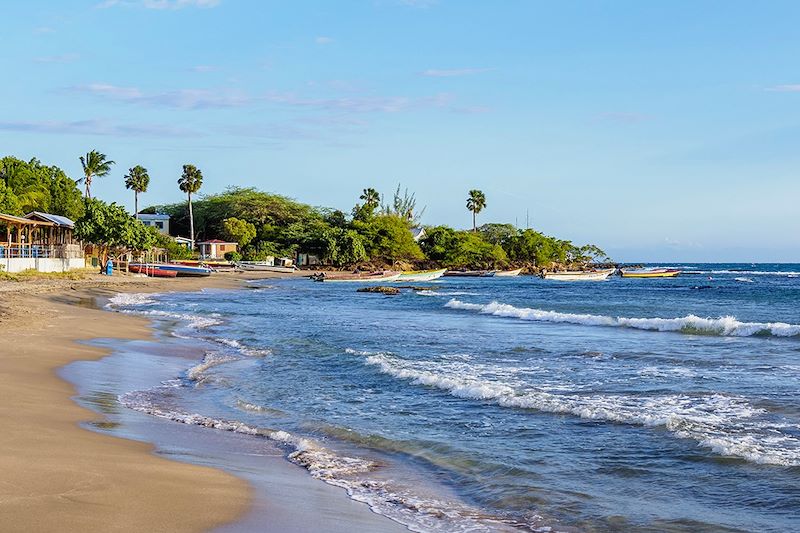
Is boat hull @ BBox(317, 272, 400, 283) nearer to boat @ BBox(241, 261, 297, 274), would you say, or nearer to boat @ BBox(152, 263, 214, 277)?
boat @ BBox(241, 261, 297, 274)

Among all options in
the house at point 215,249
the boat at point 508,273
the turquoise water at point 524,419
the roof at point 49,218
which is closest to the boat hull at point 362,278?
the house at point 215,249

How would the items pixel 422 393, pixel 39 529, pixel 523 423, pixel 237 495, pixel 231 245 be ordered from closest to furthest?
1. pixel 39 529
2. pixel 237 495
3. pixel 523 423
4. pixel 422 393
5. pixel 231 245

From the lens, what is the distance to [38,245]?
54.1 m

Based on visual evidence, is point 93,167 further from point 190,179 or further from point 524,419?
point 524,419

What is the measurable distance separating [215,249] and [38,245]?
1849 inches

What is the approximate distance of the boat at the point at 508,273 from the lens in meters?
107

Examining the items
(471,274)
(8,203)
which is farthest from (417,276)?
(8,203)

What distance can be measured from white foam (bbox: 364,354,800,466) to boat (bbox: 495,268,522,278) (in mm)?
91321

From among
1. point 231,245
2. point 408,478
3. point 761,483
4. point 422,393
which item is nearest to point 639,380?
point 422,393

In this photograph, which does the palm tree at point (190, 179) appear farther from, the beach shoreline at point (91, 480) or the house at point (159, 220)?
the beach shoreline at point (91, 480)

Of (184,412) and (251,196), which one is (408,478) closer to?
(184,412)

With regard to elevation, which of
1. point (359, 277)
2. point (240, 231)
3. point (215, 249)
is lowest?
point (359, 277)

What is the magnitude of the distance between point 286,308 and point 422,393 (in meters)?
25.4

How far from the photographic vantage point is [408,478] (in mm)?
8672
